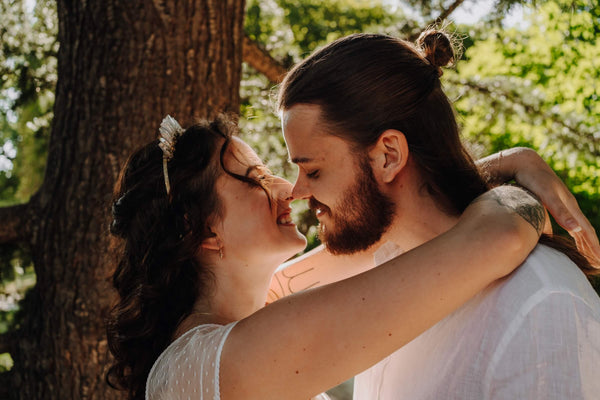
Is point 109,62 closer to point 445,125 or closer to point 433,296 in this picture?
point 445,125

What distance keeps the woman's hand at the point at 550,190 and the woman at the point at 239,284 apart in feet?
1.03

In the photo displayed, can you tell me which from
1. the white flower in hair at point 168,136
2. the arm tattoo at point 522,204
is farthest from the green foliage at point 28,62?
the arm tattoo at point 522,204

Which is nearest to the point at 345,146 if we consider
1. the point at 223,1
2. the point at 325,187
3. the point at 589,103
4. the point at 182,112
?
the point at 325,187

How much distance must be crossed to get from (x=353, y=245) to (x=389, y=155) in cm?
Answer: 39

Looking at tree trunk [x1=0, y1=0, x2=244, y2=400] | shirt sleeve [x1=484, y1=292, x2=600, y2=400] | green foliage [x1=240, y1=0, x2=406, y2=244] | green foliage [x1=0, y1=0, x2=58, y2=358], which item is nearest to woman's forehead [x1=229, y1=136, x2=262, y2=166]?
green foliage [x1=240, y1=0, x2=406, y2=244]

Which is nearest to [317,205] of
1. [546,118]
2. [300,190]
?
[300,190]

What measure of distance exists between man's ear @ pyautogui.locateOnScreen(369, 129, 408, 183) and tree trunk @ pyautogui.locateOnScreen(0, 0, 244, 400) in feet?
4.09

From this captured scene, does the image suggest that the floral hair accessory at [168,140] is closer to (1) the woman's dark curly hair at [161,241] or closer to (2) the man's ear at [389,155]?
(1) the woman's dark curly hair at [161,241]

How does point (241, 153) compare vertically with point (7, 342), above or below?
above

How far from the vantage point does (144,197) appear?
2.13m

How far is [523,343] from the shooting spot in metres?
1.52

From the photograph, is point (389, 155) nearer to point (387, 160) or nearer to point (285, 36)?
point (387, 160)

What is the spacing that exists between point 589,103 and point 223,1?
709cm

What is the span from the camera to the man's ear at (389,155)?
78.8 inches
